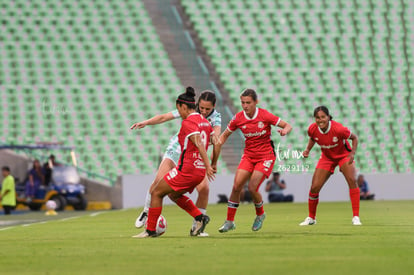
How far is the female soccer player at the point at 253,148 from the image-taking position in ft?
39.4

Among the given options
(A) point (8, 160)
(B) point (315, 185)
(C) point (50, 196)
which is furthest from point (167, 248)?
(A) point (8, 160)

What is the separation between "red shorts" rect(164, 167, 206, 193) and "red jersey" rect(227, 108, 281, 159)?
5.87 ft

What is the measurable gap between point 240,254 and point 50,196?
1956cm

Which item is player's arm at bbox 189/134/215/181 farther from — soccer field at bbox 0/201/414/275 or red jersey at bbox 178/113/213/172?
soccer field at bbox 0/201/414/275

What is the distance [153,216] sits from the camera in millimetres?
10703

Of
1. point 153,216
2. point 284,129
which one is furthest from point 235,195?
point 153,216

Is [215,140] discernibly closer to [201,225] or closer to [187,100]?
[187,100]

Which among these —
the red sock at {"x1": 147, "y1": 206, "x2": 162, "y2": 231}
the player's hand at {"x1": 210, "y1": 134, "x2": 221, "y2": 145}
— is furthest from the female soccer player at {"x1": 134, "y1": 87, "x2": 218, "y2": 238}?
the player's hand at {"x1": 210, "y1": 134, "x2": 221, "y2": 145}

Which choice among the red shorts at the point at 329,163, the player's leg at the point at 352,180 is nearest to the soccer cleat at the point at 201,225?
the red shorts at the point at 329,163

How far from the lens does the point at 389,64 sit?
→ 35062 millimetres

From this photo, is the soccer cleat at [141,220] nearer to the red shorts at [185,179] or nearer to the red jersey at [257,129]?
the red jersey at [257,129]

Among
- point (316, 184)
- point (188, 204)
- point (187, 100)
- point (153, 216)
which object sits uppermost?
point (187, 100)

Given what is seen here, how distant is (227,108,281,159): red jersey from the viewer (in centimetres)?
1210

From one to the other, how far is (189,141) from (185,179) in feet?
1.48
